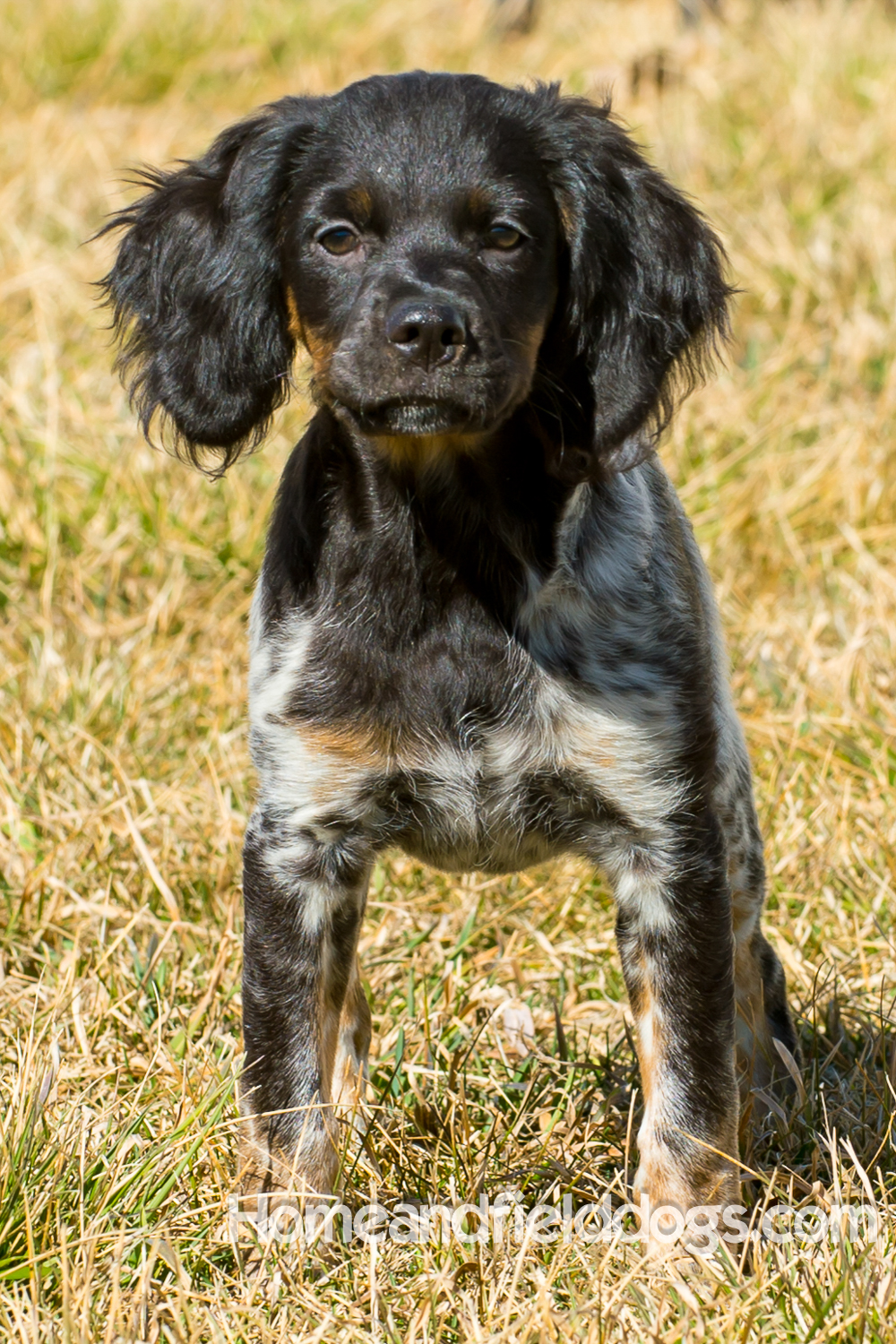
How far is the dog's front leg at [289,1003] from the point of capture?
284 cm

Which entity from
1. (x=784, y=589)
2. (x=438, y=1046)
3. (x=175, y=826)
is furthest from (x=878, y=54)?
(x=438, y=1046)

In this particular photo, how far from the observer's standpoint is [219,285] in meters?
2.83

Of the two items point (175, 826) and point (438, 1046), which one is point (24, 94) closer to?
point (175, 826)

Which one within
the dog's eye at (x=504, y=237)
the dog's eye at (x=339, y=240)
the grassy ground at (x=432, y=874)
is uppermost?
the dog's eye at (x=504, y=237)

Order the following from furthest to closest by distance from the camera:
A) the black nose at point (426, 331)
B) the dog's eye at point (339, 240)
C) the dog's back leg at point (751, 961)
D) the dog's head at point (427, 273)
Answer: the dog's back leg at point (751, 961), the dog's eye at point (339, 240), the dog's head at point (427, 273), the black nose at point (426, 331)

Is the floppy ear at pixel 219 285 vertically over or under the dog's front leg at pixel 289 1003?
over

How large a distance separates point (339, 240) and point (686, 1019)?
1364mm

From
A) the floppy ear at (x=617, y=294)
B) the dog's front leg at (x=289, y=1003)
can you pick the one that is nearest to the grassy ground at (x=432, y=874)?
the dog's front leg at (x=289, y=1003)

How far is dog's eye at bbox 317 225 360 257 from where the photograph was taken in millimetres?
2697

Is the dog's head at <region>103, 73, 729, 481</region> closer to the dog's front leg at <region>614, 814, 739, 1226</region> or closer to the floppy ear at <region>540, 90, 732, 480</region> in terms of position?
the floppy ear at <region>540, 90, 732, 480</region>

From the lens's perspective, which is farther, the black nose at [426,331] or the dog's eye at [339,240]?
the dog's eye at [339,240]

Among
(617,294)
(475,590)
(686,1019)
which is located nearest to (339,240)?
(617,294)

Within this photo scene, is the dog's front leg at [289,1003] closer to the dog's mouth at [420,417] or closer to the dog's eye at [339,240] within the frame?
the dog's mouth at [420,417]

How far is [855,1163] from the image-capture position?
2623mm
